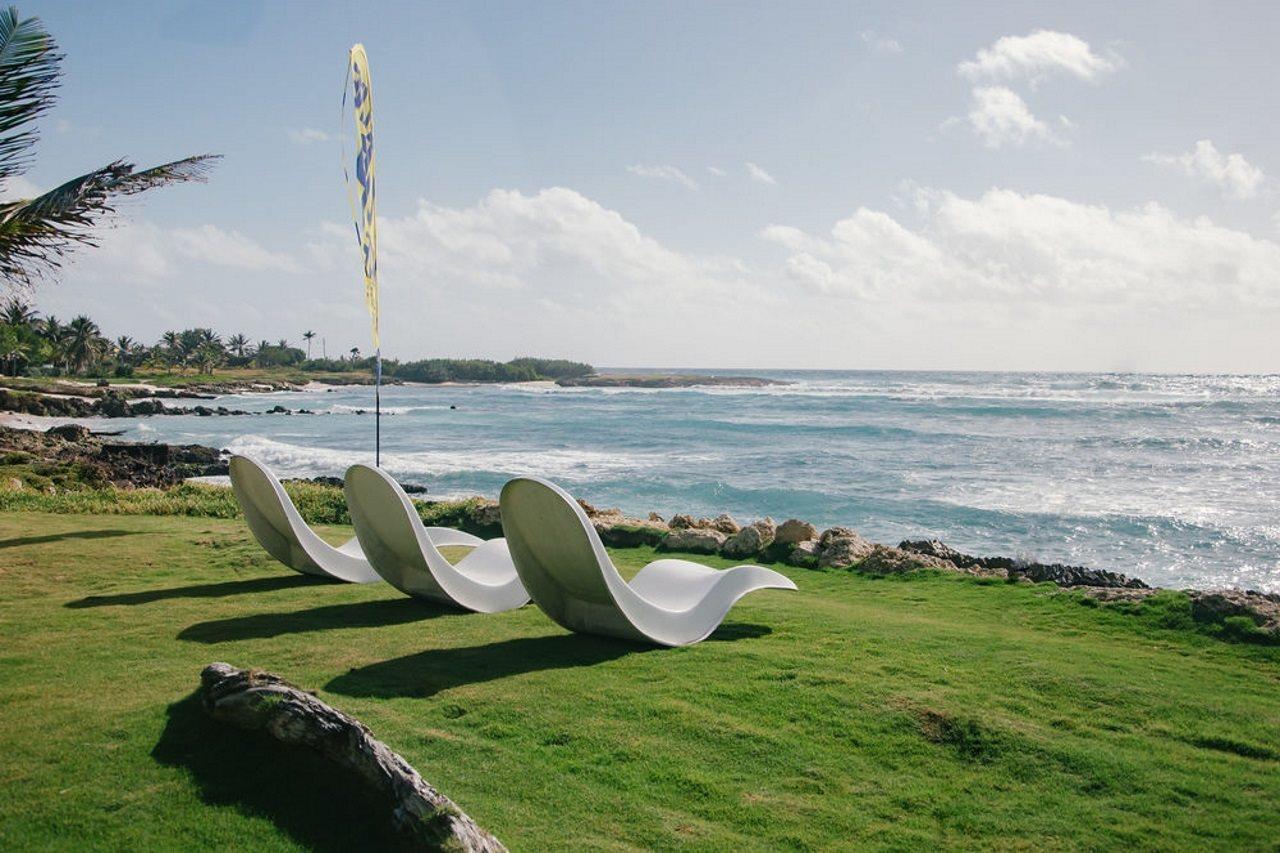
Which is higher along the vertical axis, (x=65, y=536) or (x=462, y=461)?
(x=65, y=536)

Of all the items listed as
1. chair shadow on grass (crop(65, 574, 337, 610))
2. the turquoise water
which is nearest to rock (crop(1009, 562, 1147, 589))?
the turquoise water

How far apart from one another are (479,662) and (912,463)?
23.3 m

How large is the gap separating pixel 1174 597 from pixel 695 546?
5.39 metres

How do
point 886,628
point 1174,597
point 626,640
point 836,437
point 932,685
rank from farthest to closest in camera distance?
point 836,437
point 1174,597
point 886,628
point 626,640
point 932,685

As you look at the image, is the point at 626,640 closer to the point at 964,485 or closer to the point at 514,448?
the point at 964,485

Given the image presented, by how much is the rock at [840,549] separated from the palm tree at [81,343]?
71.4m

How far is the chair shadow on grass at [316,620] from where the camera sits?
648 centimetres

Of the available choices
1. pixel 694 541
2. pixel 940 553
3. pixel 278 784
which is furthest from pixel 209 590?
pixel 940 553

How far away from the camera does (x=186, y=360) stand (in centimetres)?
8475

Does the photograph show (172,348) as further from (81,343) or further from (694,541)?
(694,541)

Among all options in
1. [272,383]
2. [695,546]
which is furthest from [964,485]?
[272,383]

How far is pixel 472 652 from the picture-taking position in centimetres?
616

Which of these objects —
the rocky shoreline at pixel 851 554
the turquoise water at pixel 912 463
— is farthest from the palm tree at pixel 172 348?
the rocky shoreline at pixel 851 554

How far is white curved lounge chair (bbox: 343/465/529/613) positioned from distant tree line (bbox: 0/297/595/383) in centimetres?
4020
